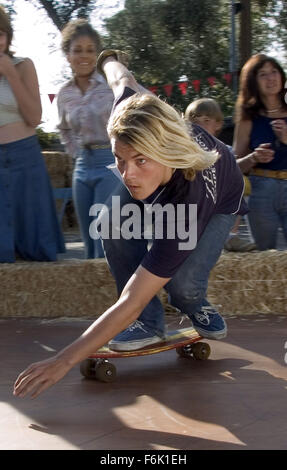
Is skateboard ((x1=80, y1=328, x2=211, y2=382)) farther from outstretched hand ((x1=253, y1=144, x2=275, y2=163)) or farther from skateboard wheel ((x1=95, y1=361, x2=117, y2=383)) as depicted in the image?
outstretched hand ((x1=253, y1=144, x2=275, y2=163))

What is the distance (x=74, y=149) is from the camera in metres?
5.47

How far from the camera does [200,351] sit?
4.18 meters

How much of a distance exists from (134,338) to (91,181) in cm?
159

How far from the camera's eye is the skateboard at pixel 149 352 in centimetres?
383

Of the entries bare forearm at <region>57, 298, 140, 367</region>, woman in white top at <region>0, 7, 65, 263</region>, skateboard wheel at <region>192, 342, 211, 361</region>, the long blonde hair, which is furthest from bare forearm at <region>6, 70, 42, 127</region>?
bare forearm at <region>57, 298, 140, 367</region>

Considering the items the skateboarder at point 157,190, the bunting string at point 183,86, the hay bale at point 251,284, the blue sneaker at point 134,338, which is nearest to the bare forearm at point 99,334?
the skateboarder at point 157,190

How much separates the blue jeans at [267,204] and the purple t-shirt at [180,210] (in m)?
1.70

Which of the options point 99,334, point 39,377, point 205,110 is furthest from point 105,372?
point 205,110

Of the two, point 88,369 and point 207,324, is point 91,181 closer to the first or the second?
point 207,324

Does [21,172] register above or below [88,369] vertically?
above

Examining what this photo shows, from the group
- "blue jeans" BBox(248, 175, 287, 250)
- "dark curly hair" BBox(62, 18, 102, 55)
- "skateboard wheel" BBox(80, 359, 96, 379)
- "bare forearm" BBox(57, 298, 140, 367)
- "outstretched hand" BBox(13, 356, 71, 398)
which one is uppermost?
"dark curly hair" BBox(62, 18, 102, 55)

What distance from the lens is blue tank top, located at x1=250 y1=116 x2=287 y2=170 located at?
5332 millimetres

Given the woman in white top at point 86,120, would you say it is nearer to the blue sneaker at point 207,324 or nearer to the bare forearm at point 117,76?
the bare forearm at point 117,76

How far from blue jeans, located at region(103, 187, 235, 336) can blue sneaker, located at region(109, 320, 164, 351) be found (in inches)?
2.0
